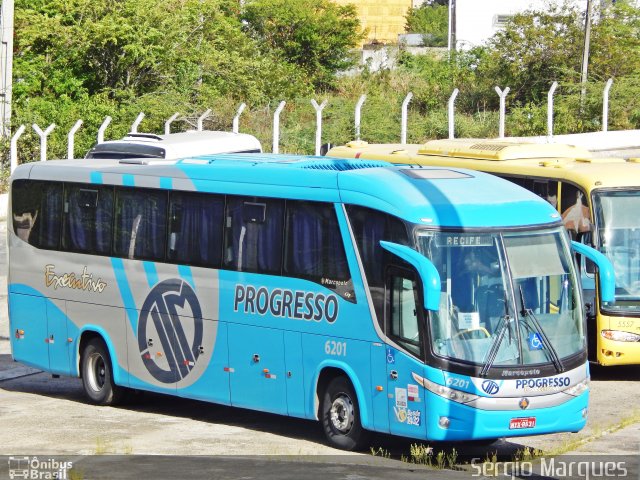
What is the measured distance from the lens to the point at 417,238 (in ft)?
41.4

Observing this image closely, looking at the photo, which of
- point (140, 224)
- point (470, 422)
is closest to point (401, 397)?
point (470, 422)

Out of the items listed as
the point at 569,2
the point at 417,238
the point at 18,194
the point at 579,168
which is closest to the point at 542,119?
the point at 569,2

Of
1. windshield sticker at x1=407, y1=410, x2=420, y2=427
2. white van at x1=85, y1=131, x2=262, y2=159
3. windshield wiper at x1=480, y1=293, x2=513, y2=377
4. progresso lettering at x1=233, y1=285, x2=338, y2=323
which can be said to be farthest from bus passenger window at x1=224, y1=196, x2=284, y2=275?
white van at x1=85, y1=131, x2=262, y2=159

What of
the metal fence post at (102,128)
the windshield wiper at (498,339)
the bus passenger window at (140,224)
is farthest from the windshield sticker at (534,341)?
the metal fence post at (102,128)

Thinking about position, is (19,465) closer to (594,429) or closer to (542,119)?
(594,429)

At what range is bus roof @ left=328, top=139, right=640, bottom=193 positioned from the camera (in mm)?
17734

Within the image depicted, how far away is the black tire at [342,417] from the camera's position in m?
13.3

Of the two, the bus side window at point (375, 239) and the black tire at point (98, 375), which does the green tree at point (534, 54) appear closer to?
the black tire at point (98, 375)

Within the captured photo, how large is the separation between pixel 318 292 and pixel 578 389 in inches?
113

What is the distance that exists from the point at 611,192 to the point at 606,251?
2.74ft

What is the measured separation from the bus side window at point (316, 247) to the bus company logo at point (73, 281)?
11.3 feet

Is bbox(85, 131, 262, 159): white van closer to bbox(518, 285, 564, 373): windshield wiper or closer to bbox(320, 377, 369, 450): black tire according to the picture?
bbox(320, 377, 369, 450): black tire

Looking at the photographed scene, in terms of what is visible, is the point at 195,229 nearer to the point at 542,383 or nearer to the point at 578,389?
the point at 542,383

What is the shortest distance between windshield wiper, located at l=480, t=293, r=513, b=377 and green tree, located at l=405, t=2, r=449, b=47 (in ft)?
214
